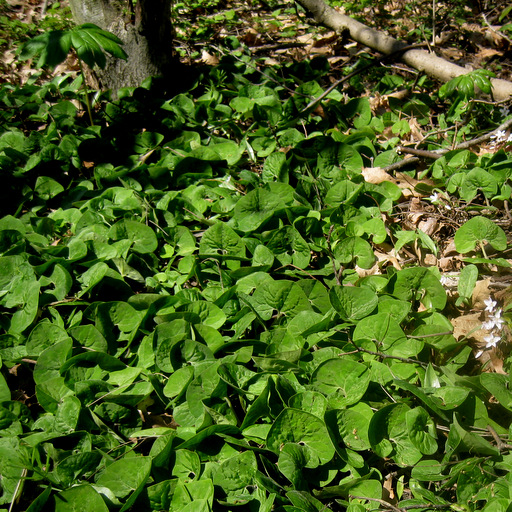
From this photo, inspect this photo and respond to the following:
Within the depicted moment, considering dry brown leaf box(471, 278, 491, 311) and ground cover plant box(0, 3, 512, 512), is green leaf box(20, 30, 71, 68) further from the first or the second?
dry brown leaf box(471, 278, 491, 311)

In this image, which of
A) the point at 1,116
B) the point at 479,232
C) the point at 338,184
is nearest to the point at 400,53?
the point at 338,184

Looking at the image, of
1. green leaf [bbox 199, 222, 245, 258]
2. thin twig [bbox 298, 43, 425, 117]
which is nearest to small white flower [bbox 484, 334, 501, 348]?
green leaf [bbox 199, 222, 245, 258]

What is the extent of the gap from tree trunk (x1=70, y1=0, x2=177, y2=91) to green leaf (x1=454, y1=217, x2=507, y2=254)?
244cm

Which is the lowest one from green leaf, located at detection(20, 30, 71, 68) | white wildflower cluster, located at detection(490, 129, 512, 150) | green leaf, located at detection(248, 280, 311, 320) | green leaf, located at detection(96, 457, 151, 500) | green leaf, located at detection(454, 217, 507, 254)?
green leaf, located at detection(96, 457, 151, 500)

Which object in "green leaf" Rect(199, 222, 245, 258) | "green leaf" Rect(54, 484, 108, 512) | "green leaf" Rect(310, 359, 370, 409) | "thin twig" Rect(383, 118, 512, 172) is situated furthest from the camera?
"thin twig" Rect(383, 118, 512, 172)

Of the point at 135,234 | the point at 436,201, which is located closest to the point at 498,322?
the point at 436,201

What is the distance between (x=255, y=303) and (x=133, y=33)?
2281 millimetres

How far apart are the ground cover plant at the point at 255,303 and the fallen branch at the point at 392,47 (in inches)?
7.1

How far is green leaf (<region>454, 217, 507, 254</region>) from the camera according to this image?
2.18 meters

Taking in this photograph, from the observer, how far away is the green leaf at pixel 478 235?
2.18m

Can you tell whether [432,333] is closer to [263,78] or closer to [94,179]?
[94,179]

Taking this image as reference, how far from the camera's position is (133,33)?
3.27 m

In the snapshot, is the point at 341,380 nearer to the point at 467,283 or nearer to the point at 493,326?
the point at 493,326

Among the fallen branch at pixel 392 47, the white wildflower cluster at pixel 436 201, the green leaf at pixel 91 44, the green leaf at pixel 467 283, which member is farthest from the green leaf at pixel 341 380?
the fallen branch at pixel 392 47
